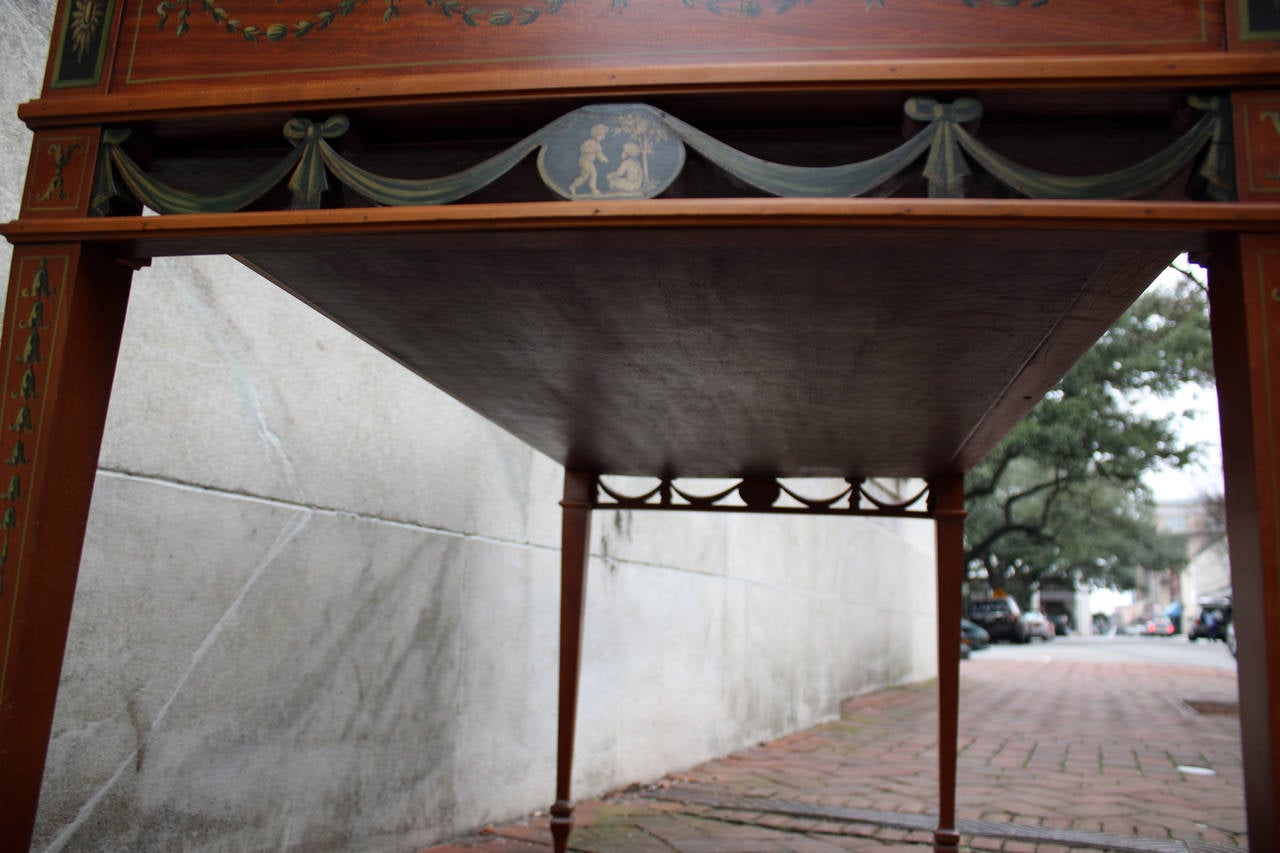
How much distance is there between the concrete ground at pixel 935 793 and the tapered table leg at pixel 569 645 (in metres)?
0.26

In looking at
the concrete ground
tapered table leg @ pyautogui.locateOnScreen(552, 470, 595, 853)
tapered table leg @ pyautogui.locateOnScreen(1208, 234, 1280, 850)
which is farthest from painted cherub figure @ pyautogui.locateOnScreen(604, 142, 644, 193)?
the concrete ground

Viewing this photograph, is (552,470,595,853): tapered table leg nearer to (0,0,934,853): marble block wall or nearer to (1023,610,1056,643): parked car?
(0,0,934,853): marble block wall

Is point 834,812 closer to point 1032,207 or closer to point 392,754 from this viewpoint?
point 392,754

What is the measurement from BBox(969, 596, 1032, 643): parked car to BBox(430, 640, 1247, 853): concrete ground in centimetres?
2088

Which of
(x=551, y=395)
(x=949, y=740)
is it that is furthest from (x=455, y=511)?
(x=949, y=740)

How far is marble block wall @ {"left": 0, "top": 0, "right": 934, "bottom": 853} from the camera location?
191 cm

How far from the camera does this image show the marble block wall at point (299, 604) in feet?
6.26

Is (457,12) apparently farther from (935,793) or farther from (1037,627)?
(1037,627)

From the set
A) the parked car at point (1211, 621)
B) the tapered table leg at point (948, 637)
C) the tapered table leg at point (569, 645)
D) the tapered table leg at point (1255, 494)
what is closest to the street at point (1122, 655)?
the parked car at point (1211, 621)

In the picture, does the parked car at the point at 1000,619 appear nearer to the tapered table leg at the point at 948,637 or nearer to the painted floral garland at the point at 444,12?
the tapered table leg at the point at 948,637

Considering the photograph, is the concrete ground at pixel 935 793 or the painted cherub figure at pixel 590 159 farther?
the concrete ground at pixel 935 793

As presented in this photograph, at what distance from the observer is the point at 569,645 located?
290 centimetres

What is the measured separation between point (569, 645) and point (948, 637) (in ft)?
3.74

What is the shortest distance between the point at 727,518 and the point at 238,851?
362 centimetres
